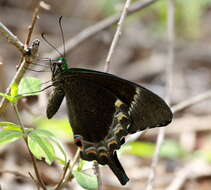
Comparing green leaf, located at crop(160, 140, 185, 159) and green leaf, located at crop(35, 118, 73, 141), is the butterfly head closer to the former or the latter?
green leaf, located at crop(35, 118, 73, 141)

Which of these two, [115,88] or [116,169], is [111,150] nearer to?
[116,169]

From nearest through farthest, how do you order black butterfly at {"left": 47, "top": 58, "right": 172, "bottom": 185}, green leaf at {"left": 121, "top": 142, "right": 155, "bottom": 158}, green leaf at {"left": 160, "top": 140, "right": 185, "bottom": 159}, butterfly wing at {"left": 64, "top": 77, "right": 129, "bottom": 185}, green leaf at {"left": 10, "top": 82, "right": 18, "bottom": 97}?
green leaf at {"left": 10, "top": 82, "right": 18, "bottom": 97} → black butterfly at {"left": 47, "top": 58, "right": 172, "bottom": 185} → butterfly wing at {"left": 64, "top": 77, "right": 129, "bottom": 185} → green leaf at {"left": 121, "top": 142, "right": 155, "bottom": 158} → green leaf at {"left": 160, "top": 140, "right": 185, "bottom": 159}

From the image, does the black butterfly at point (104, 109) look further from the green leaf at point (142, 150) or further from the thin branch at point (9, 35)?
the green leaf at point (142, 150)

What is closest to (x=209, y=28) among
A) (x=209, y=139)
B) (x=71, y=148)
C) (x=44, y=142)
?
(x=209, y=139)

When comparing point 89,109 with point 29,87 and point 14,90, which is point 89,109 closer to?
point 29,87

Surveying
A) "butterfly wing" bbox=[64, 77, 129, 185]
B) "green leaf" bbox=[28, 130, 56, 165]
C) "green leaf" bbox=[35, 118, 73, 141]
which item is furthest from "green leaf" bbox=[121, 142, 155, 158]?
"green leaf" bbox=[28, 130, 56, 165]

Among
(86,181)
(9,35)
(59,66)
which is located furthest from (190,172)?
(9,35)
